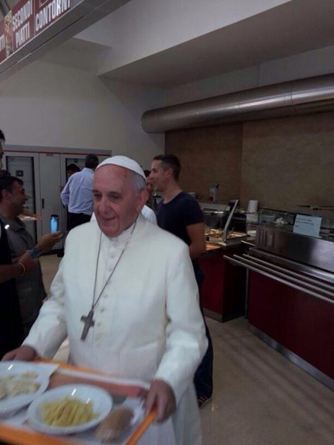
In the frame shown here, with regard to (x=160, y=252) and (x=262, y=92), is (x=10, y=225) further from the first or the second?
(x=262, y=92)

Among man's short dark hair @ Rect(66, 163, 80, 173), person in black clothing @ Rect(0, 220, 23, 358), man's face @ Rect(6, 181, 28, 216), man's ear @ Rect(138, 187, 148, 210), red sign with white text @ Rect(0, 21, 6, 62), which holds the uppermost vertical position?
red sign with white text @ Rect(0, 21, 6, 62)

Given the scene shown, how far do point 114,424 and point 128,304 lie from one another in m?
0.36

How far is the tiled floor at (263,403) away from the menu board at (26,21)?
250 cm

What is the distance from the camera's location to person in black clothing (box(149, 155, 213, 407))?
2.10m

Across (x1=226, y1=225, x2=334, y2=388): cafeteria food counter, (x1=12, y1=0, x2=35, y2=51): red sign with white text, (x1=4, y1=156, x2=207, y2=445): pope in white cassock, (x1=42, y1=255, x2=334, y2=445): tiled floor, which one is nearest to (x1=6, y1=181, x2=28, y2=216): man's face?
(x1=4, y1=156, x2=207, y2=445): pope in white cassock

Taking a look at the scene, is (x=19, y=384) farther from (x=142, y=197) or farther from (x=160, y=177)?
(x=160, y=177)

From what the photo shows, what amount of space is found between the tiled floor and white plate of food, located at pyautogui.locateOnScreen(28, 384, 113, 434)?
135 cm

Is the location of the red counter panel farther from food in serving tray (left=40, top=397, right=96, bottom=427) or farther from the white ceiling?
the white ceiling

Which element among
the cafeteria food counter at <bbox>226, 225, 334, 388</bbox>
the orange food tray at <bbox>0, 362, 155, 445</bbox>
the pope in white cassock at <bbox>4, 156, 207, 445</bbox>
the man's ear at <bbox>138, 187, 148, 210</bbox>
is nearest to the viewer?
the orange food tray at <bbox>0, 362, 155, 445</bbox>

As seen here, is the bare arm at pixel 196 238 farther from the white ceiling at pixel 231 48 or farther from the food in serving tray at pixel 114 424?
the white ceiling at pixel 231 48

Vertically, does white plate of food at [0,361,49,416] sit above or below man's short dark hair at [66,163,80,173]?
below

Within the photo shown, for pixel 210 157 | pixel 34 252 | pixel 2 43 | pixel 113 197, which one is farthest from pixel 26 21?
pixel 210 157

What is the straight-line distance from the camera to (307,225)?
250 centimetres

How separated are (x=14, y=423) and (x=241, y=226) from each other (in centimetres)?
449
